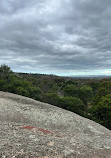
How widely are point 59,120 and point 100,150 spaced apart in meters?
8.64

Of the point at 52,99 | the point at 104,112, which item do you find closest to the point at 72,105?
the point at 52,99

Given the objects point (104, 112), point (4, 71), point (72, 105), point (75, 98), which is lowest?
point (72, 105)

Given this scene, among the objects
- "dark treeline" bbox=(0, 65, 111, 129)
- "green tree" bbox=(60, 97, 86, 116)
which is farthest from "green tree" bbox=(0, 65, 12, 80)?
"green tree" bbox=(60, 97, 86, 116)

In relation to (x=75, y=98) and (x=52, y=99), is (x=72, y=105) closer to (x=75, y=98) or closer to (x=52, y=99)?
(x=75, y=98)

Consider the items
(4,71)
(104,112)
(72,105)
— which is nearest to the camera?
(104,112)

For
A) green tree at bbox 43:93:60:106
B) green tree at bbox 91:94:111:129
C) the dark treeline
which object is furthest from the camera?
green tree at bbox 43:93:60:106

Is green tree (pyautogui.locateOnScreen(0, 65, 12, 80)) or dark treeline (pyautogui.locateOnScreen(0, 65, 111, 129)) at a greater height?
green tree (pyautogui.locateOnScreen(0, 65, 12, 80))

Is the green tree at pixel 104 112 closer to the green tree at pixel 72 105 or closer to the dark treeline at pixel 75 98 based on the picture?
→ the dark treeline at pixel 75 98

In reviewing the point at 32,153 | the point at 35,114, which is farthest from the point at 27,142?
the point at 35,114

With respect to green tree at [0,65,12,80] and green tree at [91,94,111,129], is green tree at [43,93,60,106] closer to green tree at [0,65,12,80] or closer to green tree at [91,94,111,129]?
green tree at [91,94,111,129]

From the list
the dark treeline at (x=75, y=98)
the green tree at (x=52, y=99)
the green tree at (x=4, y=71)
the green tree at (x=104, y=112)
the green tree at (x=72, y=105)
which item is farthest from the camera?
the green tree at (x=4, y=71)

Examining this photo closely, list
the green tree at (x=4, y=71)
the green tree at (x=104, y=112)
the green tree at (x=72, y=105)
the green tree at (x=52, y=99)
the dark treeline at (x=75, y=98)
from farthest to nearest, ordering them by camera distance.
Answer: the green tree at (x=4, y=71)
the green tree at (x=52, y=99)
the green tree at (x=72, y=105)
the dark treeline at (x=75, y=98)
the green tree at (x=104, y=112)

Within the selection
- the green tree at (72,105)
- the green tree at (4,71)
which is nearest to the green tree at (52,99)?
the green tree at (72,105)

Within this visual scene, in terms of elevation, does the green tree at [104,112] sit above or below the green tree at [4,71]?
below
